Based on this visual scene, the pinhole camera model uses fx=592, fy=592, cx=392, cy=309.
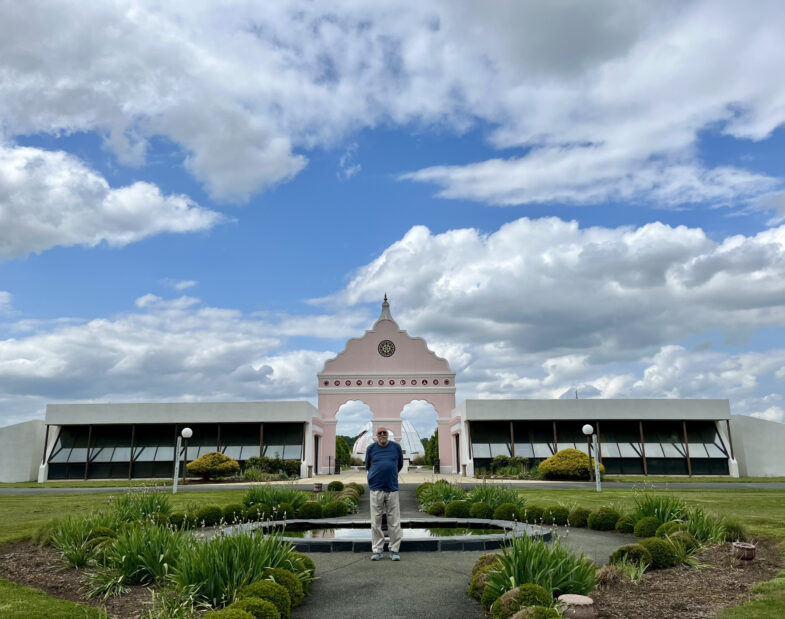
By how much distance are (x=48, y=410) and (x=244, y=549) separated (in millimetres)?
33795

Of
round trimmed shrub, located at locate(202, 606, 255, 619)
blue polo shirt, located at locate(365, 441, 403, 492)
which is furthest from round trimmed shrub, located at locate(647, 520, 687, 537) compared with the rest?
round trimmed shrub, located at locate(202, 606, 255, 619)

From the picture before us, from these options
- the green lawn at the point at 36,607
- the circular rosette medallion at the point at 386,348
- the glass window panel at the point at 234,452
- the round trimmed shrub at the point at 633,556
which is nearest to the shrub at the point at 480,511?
Answer: the round trimmed shrub at the point at 633,556

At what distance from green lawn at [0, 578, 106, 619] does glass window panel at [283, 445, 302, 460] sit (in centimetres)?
2756

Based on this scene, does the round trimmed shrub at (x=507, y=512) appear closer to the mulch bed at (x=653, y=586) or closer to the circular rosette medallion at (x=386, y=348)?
the mulch bed at (x=653, y=586)

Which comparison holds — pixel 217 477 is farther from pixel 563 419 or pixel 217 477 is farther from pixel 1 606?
pixel 1 606

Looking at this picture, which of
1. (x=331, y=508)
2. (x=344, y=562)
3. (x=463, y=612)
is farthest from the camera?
(x=331, y=508)

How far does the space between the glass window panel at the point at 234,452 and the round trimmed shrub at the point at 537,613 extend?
30629 millimetres

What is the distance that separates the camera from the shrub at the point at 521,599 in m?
5.50

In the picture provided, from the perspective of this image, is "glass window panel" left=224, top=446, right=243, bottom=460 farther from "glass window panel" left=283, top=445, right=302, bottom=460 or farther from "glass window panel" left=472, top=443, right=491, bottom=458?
"glass window panel" left=472, top=443, right=491, bottom=458

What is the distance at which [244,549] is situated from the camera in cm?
632

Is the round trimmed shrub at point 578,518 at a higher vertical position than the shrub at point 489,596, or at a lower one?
higher

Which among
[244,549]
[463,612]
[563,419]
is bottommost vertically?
[463,612]

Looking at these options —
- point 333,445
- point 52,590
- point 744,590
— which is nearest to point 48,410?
point 333,445

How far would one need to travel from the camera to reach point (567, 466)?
93.7ft
